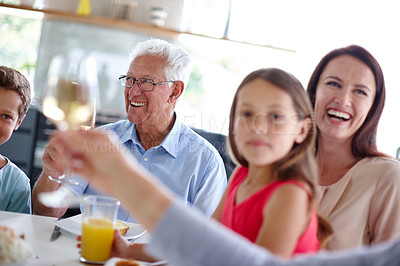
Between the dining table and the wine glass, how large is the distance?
434 millimetres

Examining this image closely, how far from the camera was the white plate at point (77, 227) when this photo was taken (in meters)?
1.42

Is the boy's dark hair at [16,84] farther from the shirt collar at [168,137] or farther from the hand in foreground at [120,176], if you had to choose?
the hand in foreground at [120,176]

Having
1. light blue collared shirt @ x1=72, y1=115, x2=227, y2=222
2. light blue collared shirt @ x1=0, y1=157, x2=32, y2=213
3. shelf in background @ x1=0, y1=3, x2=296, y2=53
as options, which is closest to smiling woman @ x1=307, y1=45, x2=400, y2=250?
light blue collared shirt @ x1=72, y1=115, x2=227, y2=222

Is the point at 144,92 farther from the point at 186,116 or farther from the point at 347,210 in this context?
the point at 186,116

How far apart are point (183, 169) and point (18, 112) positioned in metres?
0.74

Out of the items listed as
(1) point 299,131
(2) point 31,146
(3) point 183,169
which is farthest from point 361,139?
(2) point 31,146

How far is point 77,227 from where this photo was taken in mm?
1438

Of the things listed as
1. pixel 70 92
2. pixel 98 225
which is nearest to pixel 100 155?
pixel 70 92

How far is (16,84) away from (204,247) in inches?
56.0

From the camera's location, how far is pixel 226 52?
16.4 feet

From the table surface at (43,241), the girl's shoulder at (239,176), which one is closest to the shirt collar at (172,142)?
the table surface at (43,241)

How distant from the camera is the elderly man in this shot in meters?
2.04

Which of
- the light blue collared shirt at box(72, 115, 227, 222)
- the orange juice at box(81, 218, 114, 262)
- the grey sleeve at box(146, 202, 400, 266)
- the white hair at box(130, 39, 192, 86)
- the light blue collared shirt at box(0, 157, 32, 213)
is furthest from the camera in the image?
the white hair at box(130, 39, 192, 86)

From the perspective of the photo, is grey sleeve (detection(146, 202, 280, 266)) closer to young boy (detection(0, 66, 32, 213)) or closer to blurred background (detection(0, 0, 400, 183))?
young boy (detection(0, 66, 32, 213))
